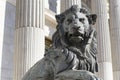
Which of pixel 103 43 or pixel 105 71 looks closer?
pixel 105 71

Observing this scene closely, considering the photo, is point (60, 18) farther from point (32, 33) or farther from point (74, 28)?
point (32, 33)

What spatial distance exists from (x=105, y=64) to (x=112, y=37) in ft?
18.8

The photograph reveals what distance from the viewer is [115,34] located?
3159 cm

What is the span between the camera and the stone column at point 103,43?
26500mm

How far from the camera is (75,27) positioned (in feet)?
18.9

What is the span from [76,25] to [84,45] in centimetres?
36

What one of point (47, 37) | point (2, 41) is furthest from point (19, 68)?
point (47, 37)

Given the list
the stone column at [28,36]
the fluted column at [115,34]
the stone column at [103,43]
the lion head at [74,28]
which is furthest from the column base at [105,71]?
the lion head at [74,28]

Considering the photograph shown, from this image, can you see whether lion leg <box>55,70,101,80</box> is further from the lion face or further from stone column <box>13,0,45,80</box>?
stone column <box>13,0,45,80</box>

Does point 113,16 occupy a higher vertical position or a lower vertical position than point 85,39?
higher

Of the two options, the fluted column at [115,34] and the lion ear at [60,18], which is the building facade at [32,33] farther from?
the lion ear at [60,18]

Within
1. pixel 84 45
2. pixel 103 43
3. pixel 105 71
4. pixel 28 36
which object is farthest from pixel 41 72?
pixel 103 43

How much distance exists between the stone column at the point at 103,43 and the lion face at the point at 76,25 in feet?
66.6

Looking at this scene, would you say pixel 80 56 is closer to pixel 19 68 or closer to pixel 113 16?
pixel 19 68
